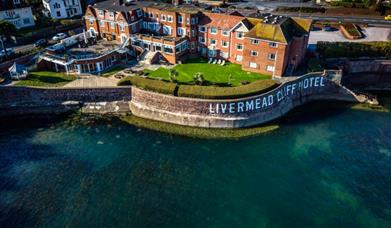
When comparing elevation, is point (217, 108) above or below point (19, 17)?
below

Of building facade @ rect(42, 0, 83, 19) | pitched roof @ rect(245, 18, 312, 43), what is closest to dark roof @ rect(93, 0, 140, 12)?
building facade @ rect(42, 0, 83, 19)

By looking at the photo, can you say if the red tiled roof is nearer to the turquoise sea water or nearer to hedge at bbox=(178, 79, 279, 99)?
hedge at bbox=(178, 79, 279, 99)

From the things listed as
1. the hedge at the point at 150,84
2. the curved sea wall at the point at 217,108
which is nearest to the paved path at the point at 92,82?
the hedge at the point at 150,84

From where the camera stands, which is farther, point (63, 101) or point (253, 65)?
point (253, 65)

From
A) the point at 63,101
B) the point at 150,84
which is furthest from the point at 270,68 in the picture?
the point at 63,101

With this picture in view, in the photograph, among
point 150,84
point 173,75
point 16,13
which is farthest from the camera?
point 16,13

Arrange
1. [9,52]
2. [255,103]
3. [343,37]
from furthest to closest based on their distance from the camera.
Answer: [343,37]
[9,52]
[255,103]

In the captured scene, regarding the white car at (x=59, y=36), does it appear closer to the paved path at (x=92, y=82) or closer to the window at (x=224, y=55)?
the paved path at (x=92, y=82)

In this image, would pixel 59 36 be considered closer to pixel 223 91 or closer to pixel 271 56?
pixel 223 91

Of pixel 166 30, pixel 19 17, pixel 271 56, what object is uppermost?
pixel 19 17
